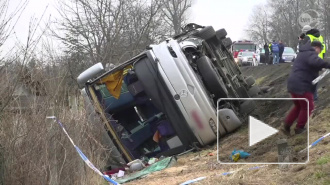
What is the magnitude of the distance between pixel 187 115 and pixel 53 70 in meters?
2.84

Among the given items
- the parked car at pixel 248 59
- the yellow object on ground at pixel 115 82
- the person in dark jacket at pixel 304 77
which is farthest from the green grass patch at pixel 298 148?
the parked car at pixel 248 59

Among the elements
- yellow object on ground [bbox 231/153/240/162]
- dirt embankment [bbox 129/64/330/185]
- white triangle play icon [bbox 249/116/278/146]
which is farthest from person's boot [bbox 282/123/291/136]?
white triangle play icon [bbox 249/116/278/146]

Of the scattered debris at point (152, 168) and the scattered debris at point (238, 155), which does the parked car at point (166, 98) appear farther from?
the scattered debris at point (238, 155)

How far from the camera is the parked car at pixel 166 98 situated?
7.42 m

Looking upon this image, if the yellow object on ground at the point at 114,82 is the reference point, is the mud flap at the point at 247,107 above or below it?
below

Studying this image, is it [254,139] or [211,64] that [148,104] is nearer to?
[211,64]

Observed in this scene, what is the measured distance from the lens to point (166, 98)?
7.47m

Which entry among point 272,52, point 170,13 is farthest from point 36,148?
point 170,13

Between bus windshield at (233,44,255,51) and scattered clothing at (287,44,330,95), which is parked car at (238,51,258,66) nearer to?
bus windshield at (233,44,255,51)

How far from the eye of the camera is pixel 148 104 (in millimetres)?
8406
